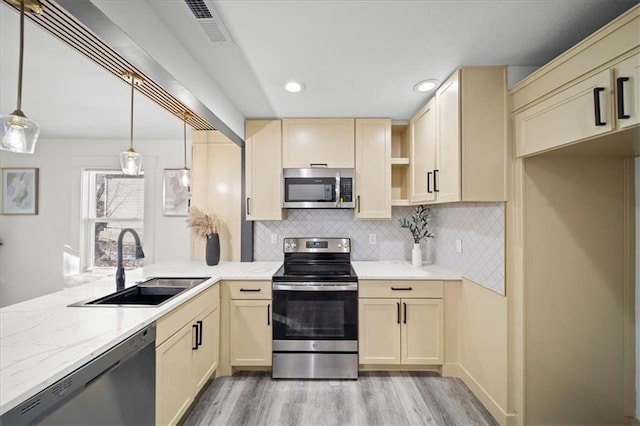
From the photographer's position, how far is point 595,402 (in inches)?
69.8

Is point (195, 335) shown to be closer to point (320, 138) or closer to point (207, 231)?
point (207, 231)

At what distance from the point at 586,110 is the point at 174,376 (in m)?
2.60

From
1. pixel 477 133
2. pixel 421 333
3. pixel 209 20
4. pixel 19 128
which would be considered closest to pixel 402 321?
pixel 421 333

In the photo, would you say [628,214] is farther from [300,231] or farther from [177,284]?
[177,284]

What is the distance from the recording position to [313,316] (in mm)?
2441

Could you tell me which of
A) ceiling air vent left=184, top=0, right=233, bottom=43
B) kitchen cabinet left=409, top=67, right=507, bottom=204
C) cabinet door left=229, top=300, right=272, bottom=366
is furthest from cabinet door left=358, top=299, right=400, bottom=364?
ceiling air vent left=184, top=0, right=233, bottom=43

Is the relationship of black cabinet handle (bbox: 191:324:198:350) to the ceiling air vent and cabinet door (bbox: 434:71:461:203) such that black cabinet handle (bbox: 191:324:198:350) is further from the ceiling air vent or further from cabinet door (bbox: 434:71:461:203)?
cabinet door (bbox: 434:71:461:203)

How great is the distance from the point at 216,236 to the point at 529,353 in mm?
2667

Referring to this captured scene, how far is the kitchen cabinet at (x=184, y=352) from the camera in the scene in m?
1.57

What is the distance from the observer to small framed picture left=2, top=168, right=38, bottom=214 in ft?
11.7

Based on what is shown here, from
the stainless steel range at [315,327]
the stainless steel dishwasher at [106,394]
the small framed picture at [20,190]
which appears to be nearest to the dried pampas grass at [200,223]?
the stainless steel range at [315,327]

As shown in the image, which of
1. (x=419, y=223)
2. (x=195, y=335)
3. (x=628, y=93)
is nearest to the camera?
(x=628, y=93)

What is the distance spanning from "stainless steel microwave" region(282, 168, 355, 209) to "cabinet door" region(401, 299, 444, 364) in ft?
3.61

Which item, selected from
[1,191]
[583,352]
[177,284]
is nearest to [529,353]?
[583,352]
